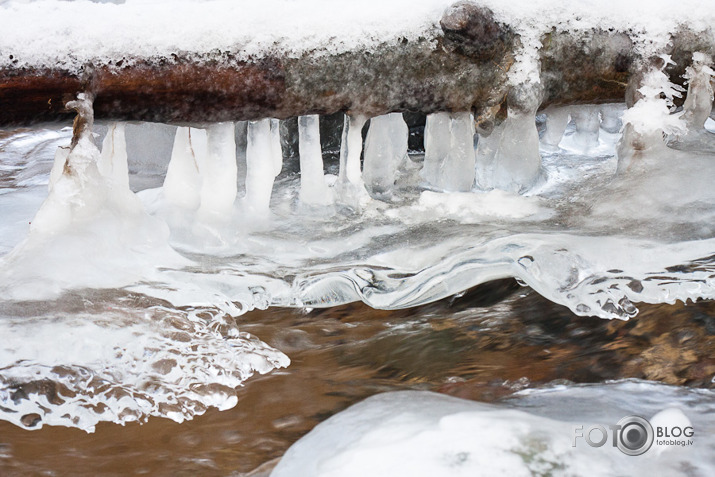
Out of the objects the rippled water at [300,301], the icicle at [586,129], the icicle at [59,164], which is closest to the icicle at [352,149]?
the rippled water at [300,301]

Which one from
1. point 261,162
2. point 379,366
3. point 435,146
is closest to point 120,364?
point 379,366

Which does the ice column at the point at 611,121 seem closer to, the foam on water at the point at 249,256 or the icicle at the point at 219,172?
the foam on water at the point at 249,256

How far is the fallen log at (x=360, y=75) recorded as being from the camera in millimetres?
1613

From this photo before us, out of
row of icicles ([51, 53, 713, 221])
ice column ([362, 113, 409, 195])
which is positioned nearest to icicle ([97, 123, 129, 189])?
row of icicles ([51, 53, 713, 221])

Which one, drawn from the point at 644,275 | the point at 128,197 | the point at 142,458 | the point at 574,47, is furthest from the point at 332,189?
the point at 142,458

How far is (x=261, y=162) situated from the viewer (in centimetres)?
205

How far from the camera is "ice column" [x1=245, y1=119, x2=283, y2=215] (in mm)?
2006

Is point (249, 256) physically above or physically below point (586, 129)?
below

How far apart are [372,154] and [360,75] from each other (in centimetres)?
64

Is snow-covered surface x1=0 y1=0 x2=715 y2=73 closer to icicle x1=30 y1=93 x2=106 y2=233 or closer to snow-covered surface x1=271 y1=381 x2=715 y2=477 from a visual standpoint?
icicle x1=30 y1=93 x2=106 y2=233

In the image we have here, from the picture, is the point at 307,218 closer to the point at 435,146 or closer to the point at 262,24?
the point at 435,146

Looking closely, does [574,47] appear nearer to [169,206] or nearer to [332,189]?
[332,189]

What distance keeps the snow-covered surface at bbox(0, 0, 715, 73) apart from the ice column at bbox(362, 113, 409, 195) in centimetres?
60

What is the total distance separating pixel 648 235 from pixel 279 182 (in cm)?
123
